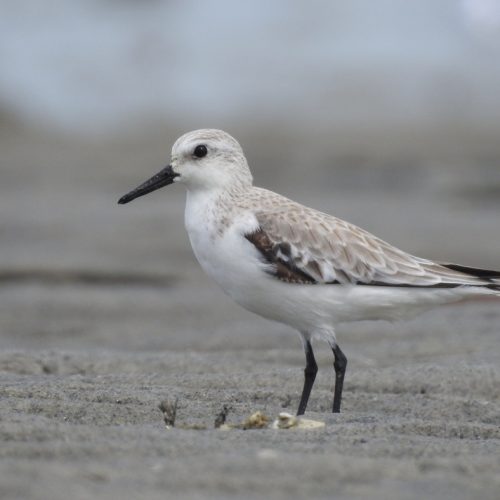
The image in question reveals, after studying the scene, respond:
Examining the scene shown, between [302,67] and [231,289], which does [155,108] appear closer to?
[302,67]

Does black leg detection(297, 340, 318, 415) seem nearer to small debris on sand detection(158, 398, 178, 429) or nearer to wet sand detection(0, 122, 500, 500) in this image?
wet sand detection(0, 122, 500, 500)

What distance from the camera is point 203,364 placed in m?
6.38

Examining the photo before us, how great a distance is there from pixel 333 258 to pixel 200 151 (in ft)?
2.85

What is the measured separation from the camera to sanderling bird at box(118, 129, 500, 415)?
5418 mm

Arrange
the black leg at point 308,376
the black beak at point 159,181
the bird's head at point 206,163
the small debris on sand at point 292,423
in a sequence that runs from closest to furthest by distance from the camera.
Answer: the small debris on sand at point 292,423 → the black leg at point 308,376 → the bird's head at point 206,163 → the black beak at point 159,181

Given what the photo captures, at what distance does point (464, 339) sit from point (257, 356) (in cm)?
136

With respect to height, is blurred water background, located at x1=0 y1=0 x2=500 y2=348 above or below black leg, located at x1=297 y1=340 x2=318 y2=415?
above

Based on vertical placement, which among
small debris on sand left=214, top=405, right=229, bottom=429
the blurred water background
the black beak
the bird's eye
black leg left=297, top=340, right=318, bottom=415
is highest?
the blurred water background

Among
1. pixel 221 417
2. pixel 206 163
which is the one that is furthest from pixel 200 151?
pixel 221 417

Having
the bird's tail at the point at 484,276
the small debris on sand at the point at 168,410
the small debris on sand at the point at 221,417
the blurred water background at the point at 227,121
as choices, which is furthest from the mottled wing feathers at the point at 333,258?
the blurred water background at the point at 227,121

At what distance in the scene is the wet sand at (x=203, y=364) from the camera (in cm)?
341

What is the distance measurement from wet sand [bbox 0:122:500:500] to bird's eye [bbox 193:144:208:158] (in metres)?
1.10

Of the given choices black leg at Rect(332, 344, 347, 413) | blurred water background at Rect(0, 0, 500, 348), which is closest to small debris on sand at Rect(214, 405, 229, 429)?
black leg at Rect(332, 344, 347, 413)

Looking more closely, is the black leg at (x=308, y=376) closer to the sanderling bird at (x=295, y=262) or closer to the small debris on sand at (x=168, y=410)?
the sanderling bird at (x=295, y=262)
